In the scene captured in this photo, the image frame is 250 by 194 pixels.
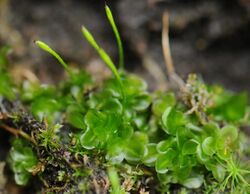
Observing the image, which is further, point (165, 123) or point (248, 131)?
point (248, 131)

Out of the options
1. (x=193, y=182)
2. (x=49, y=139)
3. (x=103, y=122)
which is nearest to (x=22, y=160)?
(x=49, y=139)

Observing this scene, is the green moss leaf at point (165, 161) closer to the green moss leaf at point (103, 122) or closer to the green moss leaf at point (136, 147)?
the green moss leaf at point (136, 147)

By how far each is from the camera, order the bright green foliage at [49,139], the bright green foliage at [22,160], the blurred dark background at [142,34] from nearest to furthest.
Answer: the bright green foliage at [49,139] → the bright green foliage at [22,160] → the blurred dark background at [142,34]

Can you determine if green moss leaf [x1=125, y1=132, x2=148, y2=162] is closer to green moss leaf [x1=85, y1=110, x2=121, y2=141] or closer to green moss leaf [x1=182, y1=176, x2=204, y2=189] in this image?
green moss leaf [x1=85, y1=110, x2=121, y2=141]

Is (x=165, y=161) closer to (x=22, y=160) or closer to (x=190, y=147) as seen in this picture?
(x=190, y=147)

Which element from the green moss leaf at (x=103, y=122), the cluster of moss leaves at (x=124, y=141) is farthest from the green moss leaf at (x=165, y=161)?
the green moss leaf at (x=103, y=122)

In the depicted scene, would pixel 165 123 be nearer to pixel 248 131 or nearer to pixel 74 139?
pixel 74 139

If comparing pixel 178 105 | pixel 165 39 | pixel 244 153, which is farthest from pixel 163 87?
pixel 244 153
